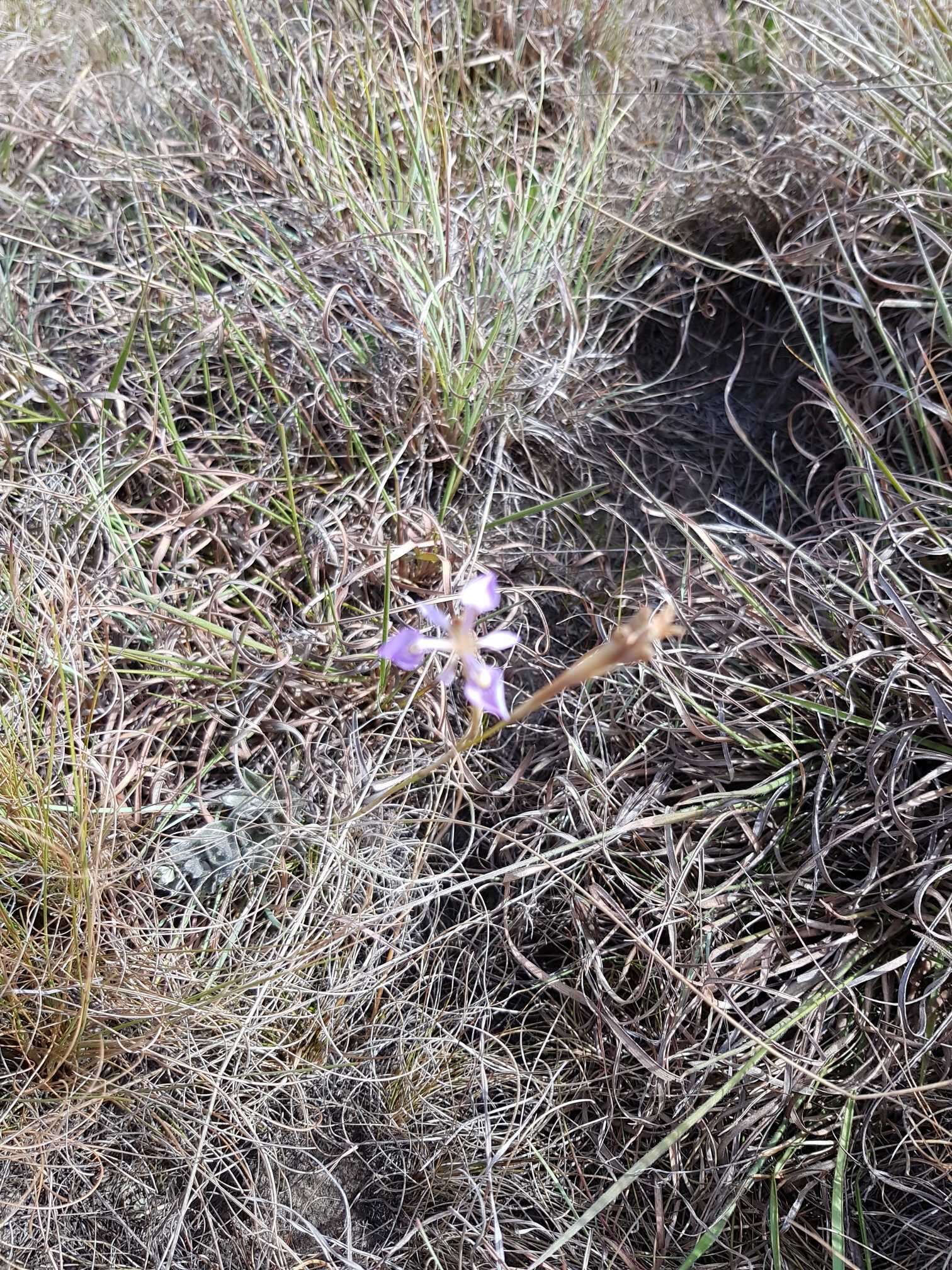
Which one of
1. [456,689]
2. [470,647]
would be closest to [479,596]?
[470,647]

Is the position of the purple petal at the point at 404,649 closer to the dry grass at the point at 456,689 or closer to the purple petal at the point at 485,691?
the purple petal at the point at 485,691

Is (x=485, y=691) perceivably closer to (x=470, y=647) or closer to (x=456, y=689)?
(x=470, y=647)

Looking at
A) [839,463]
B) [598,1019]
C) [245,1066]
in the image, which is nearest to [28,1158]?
[245,1066]

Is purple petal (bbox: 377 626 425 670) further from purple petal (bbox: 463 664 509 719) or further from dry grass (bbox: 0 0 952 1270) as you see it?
dry grass (bbox: 0 0 952 1270)

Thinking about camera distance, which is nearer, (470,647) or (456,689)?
(470,647)

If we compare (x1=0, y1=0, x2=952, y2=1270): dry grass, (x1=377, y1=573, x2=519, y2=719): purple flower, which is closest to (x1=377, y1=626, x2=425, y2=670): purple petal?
(x1=377, y1=573, x2=519, y2=719): purple flower

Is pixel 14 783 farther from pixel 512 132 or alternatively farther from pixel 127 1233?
pixel 512 132
